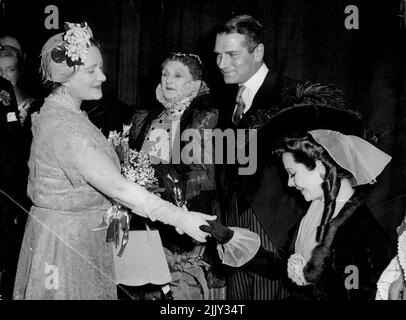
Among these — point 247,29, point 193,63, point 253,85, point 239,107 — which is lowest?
point 239,107

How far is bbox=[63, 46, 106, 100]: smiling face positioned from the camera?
2508 mm

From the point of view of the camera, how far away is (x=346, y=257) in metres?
2.77

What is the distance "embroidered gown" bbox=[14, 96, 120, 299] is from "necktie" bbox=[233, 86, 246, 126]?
77 centimetres

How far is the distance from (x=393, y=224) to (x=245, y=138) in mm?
791

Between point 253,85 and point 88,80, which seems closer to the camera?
point 88,80

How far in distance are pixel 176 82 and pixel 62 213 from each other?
961mm

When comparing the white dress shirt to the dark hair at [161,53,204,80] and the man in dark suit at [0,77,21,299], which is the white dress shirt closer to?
the dark hair at [161,53,204,80]

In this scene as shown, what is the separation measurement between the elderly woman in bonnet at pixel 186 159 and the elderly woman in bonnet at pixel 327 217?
19cm

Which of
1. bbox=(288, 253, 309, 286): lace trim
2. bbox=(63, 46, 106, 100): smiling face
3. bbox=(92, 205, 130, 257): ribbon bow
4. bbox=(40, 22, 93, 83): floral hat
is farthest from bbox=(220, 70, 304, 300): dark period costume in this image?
bbox=(40, 22, 93, 83): floral hat

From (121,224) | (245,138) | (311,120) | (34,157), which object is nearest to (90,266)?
(121,224)

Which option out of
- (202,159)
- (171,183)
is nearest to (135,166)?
(171,183)

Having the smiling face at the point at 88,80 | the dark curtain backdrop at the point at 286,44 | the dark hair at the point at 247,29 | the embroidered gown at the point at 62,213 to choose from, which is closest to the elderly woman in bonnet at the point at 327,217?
the dark curtain backdrop at the point at 286,44

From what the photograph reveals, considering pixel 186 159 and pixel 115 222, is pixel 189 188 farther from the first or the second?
pixel 115 222

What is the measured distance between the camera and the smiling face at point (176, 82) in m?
3.04
